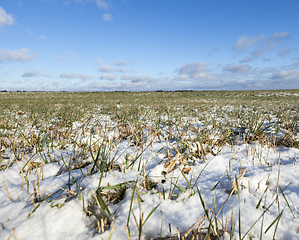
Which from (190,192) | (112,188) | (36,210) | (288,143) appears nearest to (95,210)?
(112,188)

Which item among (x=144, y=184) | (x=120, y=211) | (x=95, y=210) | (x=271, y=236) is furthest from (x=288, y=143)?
(x=95, y=210)

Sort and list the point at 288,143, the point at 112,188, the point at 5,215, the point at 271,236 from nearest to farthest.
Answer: the point at 271,236 < the point at 5,215 < the point at 112,188 < the point at 288,143

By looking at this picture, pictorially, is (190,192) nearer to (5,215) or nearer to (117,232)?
(117,232)

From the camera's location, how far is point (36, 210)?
1218mm

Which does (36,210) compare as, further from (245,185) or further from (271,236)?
(245,185)

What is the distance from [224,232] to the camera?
1.03m

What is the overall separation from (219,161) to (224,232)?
1.12 metres

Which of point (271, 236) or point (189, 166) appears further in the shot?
point (189, 166)

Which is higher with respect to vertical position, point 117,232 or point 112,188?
point 112,188

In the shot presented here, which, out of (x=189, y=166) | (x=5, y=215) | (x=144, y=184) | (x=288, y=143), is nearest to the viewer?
(x=5, y=215)

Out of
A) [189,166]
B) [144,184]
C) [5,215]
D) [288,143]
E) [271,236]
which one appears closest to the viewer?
[271,236]

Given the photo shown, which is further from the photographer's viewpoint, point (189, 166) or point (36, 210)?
point (189, 166)

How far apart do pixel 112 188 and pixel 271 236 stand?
3.83 ft

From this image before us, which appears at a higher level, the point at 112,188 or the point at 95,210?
the point at 112,188
